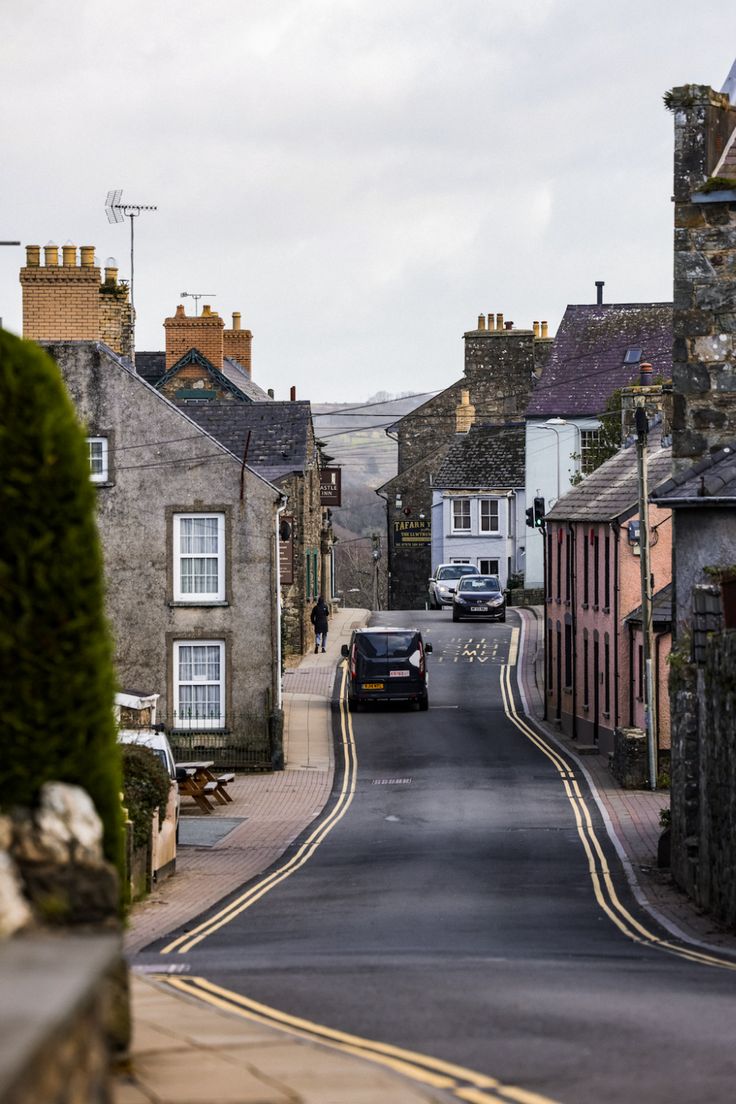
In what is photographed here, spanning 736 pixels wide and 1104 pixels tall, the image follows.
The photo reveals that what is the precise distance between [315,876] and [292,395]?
44810mm

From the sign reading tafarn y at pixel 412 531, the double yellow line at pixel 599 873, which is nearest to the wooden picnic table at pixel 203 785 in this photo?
the double yellow line at pixel 599 873

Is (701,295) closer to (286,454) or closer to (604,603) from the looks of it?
(604,603)

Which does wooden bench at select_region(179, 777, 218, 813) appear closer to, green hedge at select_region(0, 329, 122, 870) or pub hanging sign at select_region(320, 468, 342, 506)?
green hedge at select_region(0, 329, 122, 870)

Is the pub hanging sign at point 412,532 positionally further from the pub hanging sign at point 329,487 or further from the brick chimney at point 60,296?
the brick chimney at point 60,296

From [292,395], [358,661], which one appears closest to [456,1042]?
[358,661]

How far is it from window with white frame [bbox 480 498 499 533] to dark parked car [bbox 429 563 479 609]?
4.54 m

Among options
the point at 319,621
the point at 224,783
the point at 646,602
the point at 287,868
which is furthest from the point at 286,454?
the point at 287,868

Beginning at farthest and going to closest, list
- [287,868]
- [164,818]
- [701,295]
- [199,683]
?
1. [199,683]
2. [701,295]
3. [287,868]
4. [164,818]

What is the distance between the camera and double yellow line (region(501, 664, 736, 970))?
17.5m

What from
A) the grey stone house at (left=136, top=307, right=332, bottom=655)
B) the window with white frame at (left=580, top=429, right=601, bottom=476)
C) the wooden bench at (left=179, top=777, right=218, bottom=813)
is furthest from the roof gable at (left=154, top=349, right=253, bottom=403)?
the wooden bench at (left=179, top=777, right=218, bottom=813)

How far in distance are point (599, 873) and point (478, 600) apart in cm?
3913

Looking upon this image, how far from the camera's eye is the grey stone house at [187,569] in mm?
39469

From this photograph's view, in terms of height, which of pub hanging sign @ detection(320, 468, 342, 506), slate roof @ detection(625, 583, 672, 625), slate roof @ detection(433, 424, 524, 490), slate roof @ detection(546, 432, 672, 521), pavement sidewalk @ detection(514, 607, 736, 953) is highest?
slate roof @ detection(433, 424, 524, 490)

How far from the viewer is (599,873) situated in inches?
973
